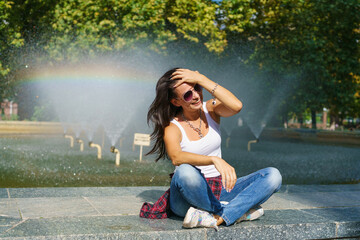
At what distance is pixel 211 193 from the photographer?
4020 millimetres

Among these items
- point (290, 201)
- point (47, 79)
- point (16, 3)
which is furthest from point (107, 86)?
point (290, 201)

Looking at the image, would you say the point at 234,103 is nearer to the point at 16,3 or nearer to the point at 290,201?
the point at 290,201

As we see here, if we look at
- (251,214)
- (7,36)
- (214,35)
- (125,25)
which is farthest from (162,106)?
(7,36)

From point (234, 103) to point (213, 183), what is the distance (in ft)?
2.63

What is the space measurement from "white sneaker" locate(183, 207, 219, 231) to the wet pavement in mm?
49

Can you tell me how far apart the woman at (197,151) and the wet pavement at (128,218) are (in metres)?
0.16

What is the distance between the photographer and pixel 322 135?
28.4 metres

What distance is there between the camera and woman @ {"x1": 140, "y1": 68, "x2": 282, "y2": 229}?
3926 millimetres

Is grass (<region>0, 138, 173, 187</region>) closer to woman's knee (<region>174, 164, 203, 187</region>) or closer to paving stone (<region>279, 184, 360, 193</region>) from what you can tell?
paving stone (<region>279, 184, 360, 193</region>)

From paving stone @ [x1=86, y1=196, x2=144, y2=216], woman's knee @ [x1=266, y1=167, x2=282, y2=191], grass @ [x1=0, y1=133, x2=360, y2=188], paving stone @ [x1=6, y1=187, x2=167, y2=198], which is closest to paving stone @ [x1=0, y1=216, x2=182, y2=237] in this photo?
paving stone @ [x1=86, y1=196, x2=144, y2=216]

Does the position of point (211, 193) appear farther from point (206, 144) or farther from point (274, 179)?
point (274, 179)

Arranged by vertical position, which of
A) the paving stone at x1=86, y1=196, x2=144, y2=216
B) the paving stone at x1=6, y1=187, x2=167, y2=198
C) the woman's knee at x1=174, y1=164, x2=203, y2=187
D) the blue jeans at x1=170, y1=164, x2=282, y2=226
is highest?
the woman's knee at x1=174, y1=164, x2=203, y2=187

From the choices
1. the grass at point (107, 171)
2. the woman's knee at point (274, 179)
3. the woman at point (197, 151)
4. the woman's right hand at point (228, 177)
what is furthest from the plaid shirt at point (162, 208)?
the grass at point (107, 171)

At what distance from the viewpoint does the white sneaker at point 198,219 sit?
155 inches
